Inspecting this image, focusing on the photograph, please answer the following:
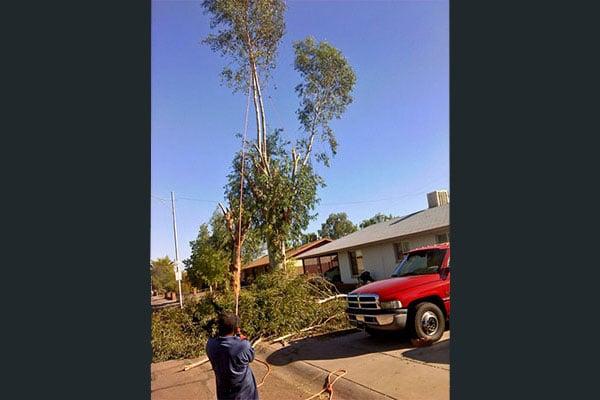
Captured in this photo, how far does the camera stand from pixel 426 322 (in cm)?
678

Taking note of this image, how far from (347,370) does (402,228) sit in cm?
1056

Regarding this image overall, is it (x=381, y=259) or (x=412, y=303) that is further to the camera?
(x=381, y=259)

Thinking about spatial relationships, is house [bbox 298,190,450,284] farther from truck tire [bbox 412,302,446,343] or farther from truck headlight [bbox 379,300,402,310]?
truck headlight [bbox 379,300,402,310]

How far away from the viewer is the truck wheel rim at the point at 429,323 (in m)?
6.77

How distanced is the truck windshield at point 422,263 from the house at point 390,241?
5185mm

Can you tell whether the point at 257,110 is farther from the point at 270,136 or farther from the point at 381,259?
the point at 381,259

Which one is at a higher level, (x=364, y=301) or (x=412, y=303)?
(x=364, y=301)

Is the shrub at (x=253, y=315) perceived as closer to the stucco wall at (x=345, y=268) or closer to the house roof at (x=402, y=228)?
the house roof at (x=402, y=228)

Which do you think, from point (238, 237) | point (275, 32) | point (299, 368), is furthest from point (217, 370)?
point (275, 32)

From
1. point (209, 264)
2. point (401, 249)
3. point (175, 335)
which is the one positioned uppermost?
point (401, 249)

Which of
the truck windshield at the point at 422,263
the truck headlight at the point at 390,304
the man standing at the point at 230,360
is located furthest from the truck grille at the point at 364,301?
the man standing at the point at 230,360

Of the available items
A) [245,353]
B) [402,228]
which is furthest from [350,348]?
[402,228]

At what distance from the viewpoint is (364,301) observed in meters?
7.32

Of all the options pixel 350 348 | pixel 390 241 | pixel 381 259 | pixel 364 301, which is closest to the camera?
pixel 364 301
